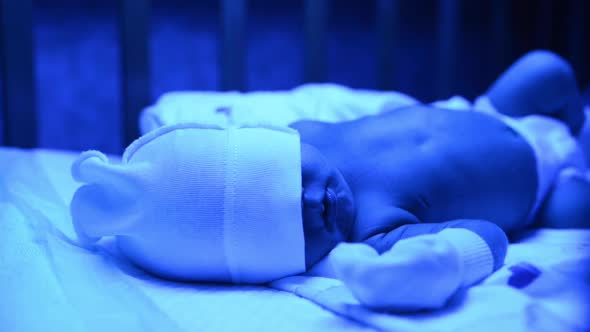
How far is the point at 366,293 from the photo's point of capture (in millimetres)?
533

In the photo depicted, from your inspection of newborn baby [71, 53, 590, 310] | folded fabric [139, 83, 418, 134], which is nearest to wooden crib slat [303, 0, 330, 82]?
folded fabric [139, 83, 418, 134]

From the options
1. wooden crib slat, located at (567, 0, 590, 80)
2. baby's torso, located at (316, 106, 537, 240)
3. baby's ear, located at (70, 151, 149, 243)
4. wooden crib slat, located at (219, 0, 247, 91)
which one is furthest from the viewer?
wooden crib slat, located at (567, 0, 590, 80)

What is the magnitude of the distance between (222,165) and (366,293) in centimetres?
22

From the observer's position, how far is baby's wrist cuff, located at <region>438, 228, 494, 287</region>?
587 millimetres

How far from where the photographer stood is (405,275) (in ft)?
1.70

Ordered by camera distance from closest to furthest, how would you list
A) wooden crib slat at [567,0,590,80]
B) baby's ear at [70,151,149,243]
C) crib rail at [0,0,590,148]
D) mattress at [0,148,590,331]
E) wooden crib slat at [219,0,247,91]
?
1. mattress at [0,148,590,331]
2. baby's ear at [70,151,149,243]
3. crib rail at [0,0,590,148]
4. wooden crib slat at [219,0,247,91]
5. wooden crib slat at [567,0,590,80]

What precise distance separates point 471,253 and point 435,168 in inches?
10.5

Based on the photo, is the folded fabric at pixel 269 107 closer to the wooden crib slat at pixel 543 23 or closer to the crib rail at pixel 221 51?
the crib rail at pixel 221 51

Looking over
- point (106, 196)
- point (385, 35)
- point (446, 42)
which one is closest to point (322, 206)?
point (106, 196)

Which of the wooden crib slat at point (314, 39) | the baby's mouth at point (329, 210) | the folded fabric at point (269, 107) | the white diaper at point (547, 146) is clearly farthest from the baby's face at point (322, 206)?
the wooden crib slat at point (314, 39)

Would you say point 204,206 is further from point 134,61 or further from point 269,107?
point 134,61

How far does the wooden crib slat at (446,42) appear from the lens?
155 centimetres

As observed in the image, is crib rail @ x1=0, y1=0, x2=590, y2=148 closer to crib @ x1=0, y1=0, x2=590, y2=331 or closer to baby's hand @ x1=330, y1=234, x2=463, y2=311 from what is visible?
crib @ x1=0, y1=0, x2=590, y2=331

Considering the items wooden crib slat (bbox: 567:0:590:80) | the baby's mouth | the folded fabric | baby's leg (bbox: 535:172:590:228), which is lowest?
baby's leg (bbox: 535:172:590:228)
